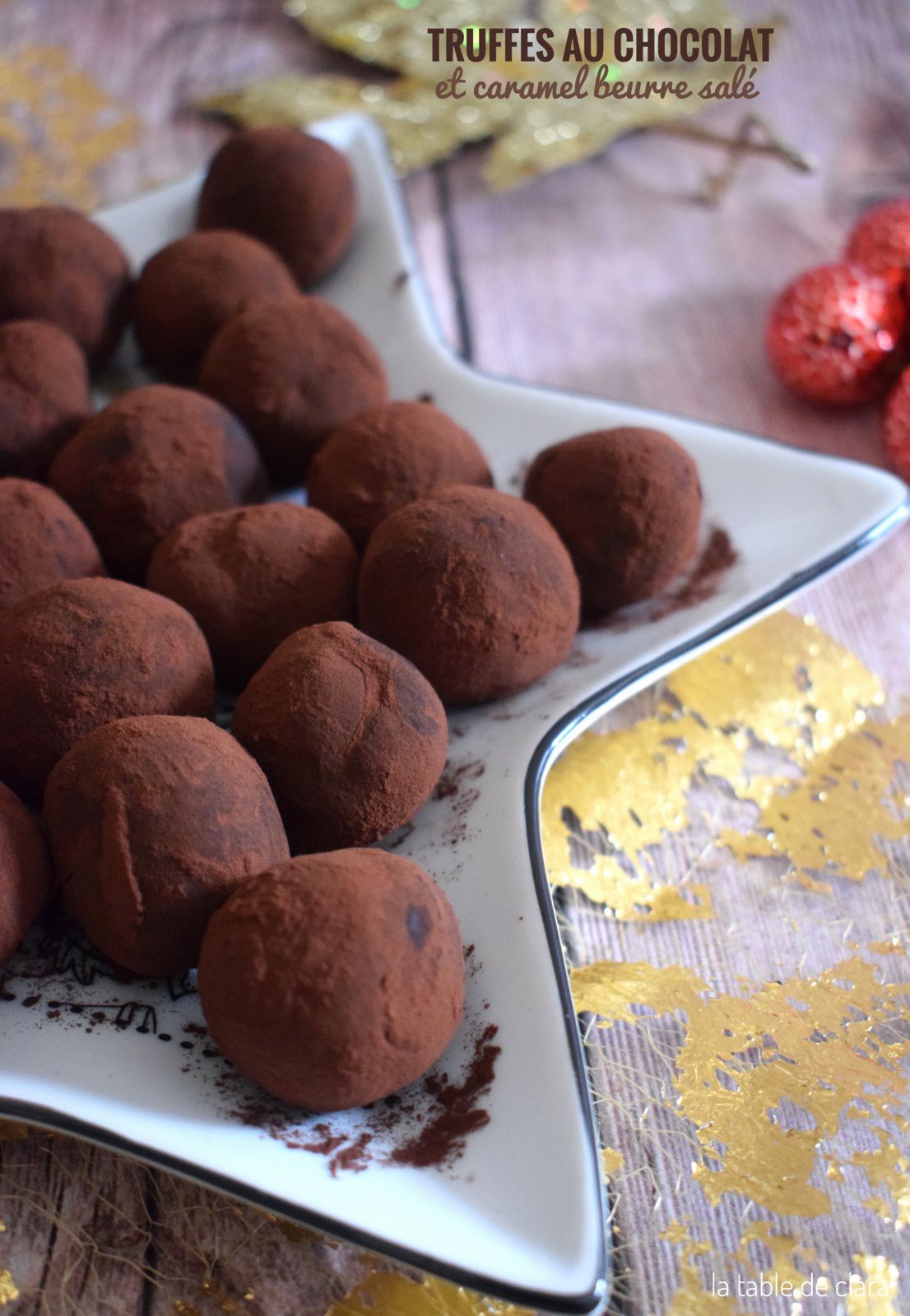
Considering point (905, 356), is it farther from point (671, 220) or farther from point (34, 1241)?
point (34, 1241)

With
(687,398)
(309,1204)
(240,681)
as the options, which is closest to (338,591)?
(240,681)

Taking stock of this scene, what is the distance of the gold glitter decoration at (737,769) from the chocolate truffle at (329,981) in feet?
0.78

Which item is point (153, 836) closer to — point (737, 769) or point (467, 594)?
point (467, 594)

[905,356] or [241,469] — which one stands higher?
[241,469]

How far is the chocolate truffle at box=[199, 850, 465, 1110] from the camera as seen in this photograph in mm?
591

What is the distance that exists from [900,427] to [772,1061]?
2.12 ft

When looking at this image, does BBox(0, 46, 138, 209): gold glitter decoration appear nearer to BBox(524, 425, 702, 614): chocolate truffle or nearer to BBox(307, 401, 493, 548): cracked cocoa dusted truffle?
BBox(307, 401, 493, 548): cracked cocoa dusted truffle

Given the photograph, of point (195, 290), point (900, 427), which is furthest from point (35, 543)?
point (900, 427)

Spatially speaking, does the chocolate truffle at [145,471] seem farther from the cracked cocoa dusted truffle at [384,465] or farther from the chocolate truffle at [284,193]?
the chocolate truffle at [284,193]

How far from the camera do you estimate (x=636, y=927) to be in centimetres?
82

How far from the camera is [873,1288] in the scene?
25.3 inches

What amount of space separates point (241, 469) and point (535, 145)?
0.82 meters

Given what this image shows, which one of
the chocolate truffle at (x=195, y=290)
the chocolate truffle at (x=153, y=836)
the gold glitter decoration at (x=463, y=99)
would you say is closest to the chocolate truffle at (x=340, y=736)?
the chocolate truffle at (x=153, y=836)

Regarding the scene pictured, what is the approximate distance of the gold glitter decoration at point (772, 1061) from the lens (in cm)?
68
